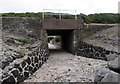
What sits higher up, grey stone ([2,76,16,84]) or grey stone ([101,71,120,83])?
grey stone ([101,71,120,83])

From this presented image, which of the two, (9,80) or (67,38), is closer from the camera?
(9,80)

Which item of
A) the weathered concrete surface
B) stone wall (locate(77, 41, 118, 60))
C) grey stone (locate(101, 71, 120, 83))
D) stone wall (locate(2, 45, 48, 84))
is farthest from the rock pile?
the weathered concrete surface

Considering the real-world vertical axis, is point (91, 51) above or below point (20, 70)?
below

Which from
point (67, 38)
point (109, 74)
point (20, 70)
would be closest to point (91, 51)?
point (67, 38)

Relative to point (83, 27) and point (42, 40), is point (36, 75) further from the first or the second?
point (83, 27)

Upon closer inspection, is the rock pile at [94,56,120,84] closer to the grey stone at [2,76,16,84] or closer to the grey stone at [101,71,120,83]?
the grey stone at [101,71,120,83]

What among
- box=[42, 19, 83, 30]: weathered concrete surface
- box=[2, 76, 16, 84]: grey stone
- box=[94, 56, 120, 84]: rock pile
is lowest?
box=[2, 76, 16, 84]: grey stone

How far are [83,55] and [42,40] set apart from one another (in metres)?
3.35

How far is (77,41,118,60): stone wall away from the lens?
11516 millimetres

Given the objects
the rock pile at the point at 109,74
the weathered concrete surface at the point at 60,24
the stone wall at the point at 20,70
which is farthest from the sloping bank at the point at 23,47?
the rock pile at the point at 109,74

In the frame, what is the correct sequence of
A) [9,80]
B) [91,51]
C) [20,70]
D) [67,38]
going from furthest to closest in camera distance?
[67,38] < [91,51] < [20,70] < [9,80]

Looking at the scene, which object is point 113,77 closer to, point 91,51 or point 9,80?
point 9,80

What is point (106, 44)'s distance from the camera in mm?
12156

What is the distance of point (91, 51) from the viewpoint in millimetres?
12609
